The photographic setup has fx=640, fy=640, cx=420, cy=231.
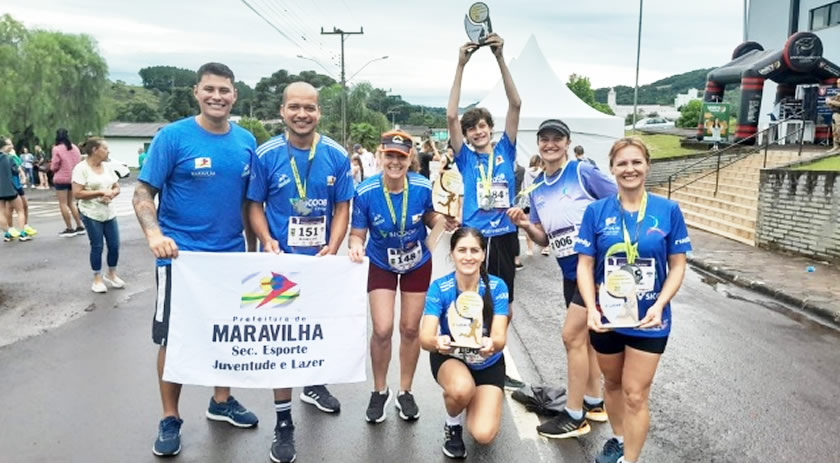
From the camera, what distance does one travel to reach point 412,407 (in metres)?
4.53

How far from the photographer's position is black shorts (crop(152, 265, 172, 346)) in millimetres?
3852

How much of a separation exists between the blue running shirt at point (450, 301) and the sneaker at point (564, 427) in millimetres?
702

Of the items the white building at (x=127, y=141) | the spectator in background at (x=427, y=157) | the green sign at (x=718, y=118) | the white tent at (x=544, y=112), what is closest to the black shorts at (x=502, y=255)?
the spectator in background at (x=427, y=157)

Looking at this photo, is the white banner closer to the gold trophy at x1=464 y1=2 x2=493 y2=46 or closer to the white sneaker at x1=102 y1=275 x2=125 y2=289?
→ the gold trophy at x1=464 y1=2 x2=493 y2=46

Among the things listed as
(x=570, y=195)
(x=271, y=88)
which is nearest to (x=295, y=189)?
(x=570, y=195)

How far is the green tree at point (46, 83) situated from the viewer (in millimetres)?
41875

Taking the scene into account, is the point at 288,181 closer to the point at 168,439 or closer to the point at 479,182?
the point at 479,182

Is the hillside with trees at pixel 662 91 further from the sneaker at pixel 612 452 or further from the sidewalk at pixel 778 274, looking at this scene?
the sneaker at pixel 612 452

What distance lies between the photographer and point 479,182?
4594 millimetres

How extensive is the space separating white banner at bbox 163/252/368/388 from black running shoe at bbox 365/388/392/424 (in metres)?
0.48

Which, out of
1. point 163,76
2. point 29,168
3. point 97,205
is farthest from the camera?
point 163,76

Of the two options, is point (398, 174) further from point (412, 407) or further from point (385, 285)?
point (412, 407)

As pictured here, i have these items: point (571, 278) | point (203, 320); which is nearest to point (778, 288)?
point (571, 278)

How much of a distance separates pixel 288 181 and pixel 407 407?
1.80 meters
